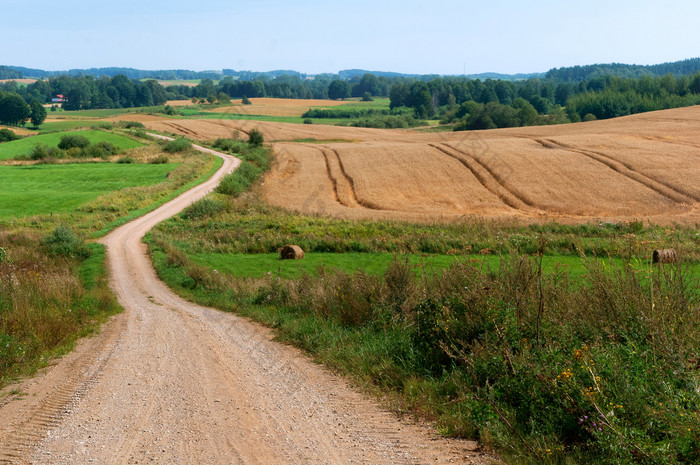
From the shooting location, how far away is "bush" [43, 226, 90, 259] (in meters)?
27.2

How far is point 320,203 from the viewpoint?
4478 cm

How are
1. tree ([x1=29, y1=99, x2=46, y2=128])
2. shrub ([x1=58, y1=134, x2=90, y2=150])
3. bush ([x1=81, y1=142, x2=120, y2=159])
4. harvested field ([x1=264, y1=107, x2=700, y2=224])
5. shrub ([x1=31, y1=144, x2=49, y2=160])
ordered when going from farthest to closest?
tree ([x1=29, y1=99, x2=46, y2=128])
shrub ([x1=58, y1=134, x2=90, y2=150])
bush ([x1=81, y1=142, x2=120, y2=159])
shrub ([x1=31, y1=144, x2=49, y2=160])
harvested field ([x1=264, y1=107, x2=700, y2=224])

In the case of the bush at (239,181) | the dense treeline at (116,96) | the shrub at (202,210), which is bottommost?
the shrub at (202,210)

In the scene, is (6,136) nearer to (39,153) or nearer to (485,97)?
(39,153)

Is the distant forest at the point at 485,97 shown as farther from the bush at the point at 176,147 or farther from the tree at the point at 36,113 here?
the bush at the point at 176,147

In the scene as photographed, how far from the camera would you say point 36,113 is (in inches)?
4911

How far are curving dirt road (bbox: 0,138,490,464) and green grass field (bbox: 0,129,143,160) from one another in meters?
69.9

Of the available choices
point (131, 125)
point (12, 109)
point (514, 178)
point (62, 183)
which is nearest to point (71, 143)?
point (62, 183)

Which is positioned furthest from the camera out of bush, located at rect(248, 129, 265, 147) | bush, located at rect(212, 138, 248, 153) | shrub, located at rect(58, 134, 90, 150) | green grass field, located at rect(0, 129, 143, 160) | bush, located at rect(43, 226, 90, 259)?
bush, located at rect(248, 129, 265, 147)

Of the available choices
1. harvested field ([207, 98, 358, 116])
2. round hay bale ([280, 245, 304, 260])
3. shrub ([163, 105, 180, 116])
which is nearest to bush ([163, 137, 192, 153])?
round hay bale ([280, 245, 304, 260])

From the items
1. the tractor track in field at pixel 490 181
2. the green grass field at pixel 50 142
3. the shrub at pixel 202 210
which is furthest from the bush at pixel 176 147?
the shrub at pixel 202 210

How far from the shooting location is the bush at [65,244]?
2716 centimetres

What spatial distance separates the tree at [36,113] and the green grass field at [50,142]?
46699 mm

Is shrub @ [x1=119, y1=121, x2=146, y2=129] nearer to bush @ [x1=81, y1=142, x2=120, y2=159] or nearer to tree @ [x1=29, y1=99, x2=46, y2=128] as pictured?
bush @ [x1=81, y1=142, x2=120, y2=159]
